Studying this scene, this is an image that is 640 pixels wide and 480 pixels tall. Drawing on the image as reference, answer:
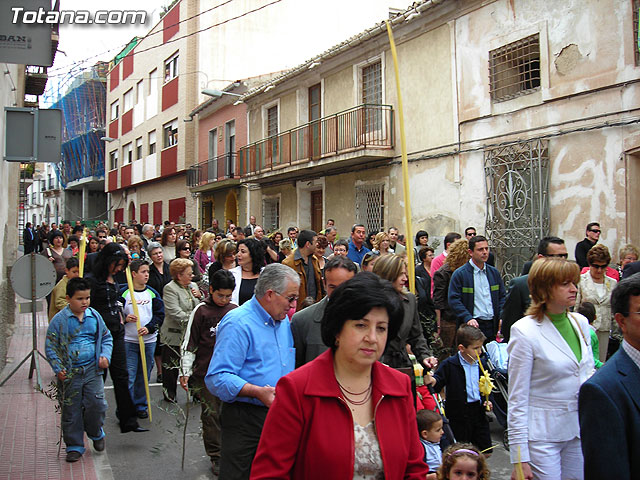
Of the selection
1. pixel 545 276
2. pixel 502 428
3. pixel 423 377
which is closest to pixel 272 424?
pixel 545 276

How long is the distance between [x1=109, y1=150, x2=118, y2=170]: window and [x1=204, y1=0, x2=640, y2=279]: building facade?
23.7 m

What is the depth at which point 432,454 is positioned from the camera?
4.23 m

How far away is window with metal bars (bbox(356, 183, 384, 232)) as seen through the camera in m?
17.1

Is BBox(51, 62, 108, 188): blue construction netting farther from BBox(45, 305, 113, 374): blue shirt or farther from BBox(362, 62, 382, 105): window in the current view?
BBox(45, 305, 113, 374): blue shirt

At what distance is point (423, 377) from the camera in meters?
4.54

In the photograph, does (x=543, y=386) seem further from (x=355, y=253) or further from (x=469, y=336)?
(x=355, y=253)

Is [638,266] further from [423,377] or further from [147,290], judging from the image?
[147,290]

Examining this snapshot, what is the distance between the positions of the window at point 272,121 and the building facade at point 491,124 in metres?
3.06

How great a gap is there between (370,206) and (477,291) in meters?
10.9

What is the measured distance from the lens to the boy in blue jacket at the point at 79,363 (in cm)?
538

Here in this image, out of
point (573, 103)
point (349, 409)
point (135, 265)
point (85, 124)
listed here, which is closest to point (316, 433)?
point (349, 409)

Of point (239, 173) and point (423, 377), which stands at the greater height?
point (239, 173)

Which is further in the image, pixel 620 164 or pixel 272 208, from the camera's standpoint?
pixel 272 208

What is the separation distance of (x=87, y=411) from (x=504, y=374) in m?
3.92
